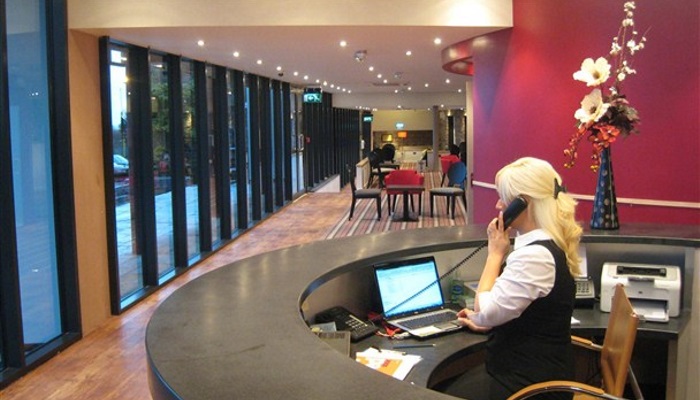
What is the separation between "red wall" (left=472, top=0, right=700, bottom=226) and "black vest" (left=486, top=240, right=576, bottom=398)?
95.4 inches

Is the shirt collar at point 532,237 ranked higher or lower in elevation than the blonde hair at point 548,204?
lower

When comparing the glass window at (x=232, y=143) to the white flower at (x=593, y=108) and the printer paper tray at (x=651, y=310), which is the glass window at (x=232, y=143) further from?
the printer paper tray at (x=651, y=310)

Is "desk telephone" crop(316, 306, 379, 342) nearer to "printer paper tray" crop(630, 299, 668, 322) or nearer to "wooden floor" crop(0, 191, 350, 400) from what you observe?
"printer paper tray" crop(630, 299, 668, 322)

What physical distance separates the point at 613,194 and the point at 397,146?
1390 inches

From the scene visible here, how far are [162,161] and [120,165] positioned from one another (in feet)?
3.65

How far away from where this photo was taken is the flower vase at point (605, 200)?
149 inches

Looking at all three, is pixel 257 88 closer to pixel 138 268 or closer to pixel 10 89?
pixel 138 268

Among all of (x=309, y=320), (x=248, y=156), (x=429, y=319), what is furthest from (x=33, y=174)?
(x=248, y=156)

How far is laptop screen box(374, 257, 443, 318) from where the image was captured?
3.25 meters

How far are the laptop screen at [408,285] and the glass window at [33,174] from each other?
3254 millimetres

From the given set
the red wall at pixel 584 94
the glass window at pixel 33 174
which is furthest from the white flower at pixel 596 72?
the glass window at pixel 33 174

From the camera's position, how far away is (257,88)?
12320mm

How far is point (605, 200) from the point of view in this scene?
3818 mm

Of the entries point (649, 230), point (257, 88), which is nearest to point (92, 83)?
point (649, 230)
